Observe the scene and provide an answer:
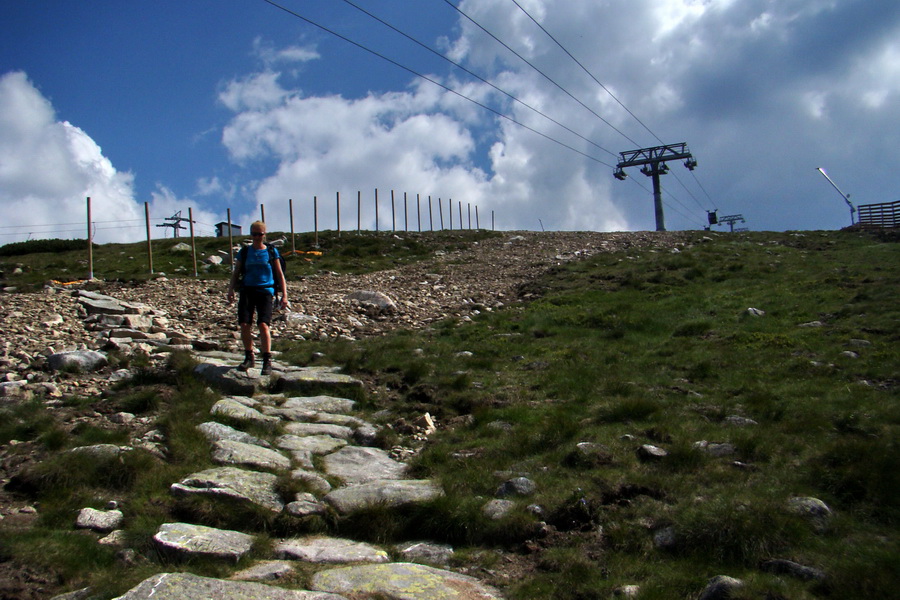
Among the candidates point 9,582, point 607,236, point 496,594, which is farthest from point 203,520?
point 607,236

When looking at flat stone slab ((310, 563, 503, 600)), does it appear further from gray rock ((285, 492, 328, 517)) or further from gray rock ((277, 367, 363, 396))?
gray rock ((277, 367, 363, 396))

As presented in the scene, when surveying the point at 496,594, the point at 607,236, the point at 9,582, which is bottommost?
the point at 496,594

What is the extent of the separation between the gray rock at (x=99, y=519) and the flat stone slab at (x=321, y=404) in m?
3.25

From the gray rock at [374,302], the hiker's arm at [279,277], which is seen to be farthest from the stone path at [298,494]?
the gray rock at [374,302]

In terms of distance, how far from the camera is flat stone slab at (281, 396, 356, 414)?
7.84 meters

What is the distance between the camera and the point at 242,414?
6.88 meters

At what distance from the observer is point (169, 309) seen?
13.3 m

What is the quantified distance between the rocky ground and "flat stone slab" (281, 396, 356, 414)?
215 cm

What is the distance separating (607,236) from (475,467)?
89.0 feet

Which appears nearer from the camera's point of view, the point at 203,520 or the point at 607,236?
the point at 203,520

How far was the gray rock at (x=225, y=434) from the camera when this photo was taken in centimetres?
617

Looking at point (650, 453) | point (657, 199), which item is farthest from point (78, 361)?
point (657, 199)

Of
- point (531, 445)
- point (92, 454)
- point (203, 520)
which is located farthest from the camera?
point (531, 445)

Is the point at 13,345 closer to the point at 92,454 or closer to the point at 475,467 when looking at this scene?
the point at 92,454
